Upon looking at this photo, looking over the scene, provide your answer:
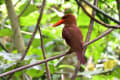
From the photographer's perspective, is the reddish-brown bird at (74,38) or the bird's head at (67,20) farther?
the bird's head at (67,20)

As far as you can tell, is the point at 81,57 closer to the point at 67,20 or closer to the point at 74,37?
the point at 74,37

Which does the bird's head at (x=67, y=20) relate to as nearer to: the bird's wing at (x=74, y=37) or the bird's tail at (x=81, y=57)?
the bird's wing at (x=74, y=37)

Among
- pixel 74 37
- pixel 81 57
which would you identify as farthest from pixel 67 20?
pixel 81 57

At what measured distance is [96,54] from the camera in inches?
84.4

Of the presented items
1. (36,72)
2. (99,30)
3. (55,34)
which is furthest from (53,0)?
(36,72)

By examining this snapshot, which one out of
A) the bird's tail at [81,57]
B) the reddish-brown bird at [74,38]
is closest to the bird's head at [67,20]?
the reddish-brown bird at [74,38]

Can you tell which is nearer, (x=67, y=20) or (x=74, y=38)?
(x=74, y=38)

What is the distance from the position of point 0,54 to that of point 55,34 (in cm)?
74

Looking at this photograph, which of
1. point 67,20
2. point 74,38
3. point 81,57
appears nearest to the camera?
point 81,57

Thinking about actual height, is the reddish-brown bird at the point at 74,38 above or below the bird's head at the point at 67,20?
below

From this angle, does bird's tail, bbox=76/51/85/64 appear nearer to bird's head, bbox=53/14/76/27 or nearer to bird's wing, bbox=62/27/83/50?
bird's wing, bbox=62/27/83/50

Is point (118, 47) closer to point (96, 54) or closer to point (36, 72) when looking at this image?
point (96, 54)

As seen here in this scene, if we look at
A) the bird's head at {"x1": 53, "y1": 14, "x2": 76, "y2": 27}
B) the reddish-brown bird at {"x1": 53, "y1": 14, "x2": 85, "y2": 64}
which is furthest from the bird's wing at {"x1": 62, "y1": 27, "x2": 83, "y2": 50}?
the bird's head at {"x1": 53, "y1": 14, "x2": 76, "y2": 27}

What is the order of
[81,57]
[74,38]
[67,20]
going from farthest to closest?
[67,20] < [74,38] < [81,57]
